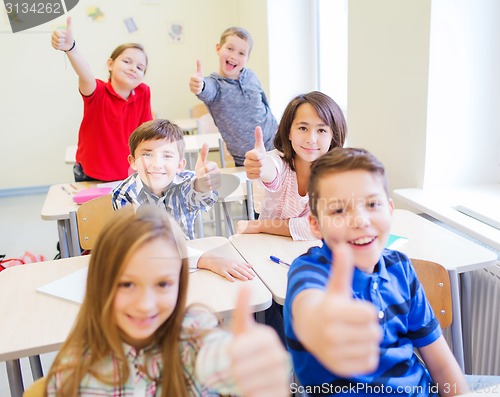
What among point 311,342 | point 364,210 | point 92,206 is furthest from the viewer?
point 92,206

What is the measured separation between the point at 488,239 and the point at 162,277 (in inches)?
49.6

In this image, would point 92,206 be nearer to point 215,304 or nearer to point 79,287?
point 79,287

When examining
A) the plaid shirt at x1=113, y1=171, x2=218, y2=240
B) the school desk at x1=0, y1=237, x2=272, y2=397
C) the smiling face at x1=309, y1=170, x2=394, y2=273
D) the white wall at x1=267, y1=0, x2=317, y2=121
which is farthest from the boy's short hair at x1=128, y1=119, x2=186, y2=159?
the white wall at x1=267, y1=0, x2=317, y2=121

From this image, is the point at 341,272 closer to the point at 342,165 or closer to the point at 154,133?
the point at 342,165

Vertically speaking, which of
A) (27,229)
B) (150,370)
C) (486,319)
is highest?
(150,370)

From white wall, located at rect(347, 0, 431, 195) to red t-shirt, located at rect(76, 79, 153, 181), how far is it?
1.18 m

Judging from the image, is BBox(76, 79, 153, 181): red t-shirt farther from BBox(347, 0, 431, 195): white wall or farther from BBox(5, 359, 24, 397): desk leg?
BBox(5, 359, 24, 397): desk leg

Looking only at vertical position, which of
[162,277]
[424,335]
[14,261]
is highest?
[162,277]

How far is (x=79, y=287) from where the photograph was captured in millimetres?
1422

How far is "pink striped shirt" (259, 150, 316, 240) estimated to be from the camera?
5.67 feet

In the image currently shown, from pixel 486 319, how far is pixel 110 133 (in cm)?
204

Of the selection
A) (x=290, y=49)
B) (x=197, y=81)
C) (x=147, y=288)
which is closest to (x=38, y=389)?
(x=147, y=288)

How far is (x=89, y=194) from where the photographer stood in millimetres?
2400

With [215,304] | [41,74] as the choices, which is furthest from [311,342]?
[41,74]
